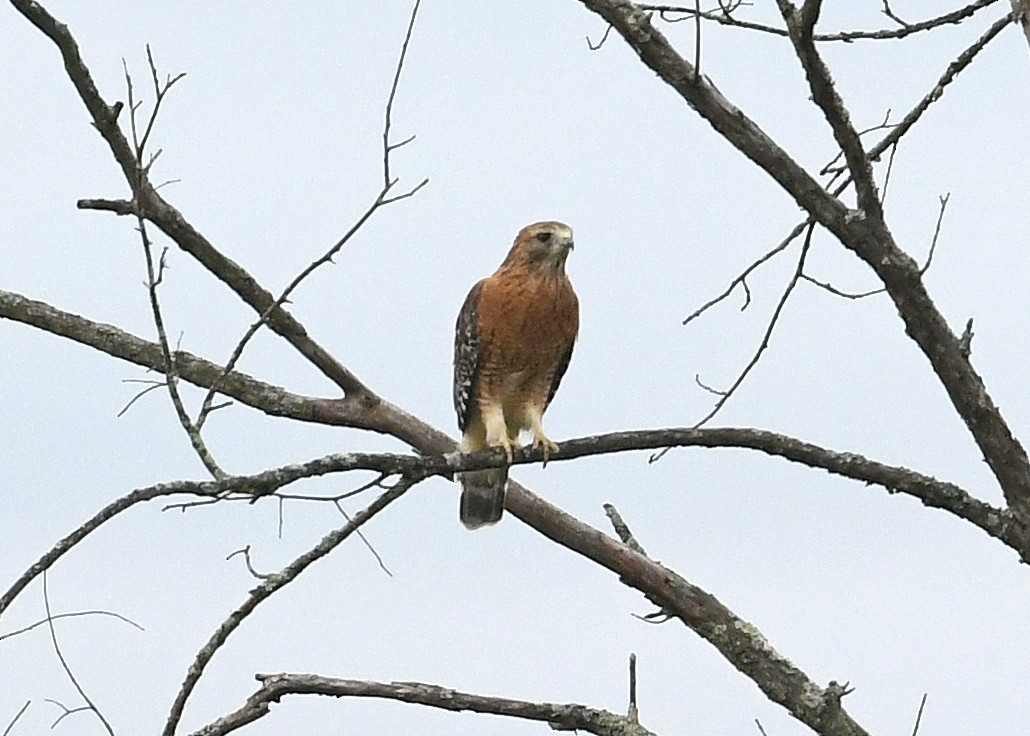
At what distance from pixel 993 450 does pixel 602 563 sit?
1.89 metres

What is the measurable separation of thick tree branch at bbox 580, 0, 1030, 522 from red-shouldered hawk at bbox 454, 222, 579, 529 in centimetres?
269

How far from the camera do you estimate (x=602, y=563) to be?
18.7 feet

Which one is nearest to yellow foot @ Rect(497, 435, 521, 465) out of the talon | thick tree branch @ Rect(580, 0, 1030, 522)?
the talon

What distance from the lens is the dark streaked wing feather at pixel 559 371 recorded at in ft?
23.2

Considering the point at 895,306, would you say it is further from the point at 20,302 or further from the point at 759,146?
the point at 20,302

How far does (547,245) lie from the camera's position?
22.2ft

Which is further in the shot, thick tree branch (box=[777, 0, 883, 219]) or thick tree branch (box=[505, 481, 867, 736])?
thick tree branch (box=[505, 481, 867, 736])

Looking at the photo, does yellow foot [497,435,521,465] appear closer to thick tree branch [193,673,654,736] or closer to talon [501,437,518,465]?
talon [501,437,518,465]

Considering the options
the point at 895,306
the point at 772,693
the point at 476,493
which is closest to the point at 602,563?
the point at 772,693

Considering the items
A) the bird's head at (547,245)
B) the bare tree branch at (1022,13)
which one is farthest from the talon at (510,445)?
the bare tree branch at (1022,13)

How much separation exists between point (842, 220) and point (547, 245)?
2.83m

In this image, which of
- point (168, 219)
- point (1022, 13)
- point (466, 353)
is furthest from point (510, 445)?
point (1022, 13)

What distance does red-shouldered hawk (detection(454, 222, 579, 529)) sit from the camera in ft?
22.3

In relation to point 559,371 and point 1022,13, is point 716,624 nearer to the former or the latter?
point 559,371
